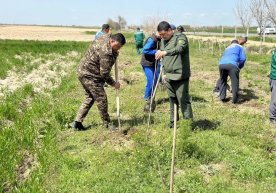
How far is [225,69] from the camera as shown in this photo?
361 inches

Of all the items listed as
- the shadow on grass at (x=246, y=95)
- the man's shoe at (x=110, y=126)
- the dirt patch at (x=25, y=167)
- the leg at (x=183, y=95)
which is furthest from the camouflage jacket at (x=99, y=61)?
the shadow on grass at (x=246, y=95)

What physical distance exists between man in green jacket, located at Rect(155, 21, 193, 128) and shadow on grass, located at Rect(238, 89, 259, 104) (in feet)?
11.1

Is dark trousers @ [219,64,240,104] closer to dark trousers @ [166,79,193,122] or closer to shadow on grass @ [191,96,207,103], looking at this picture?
shadow on grass @ [191,96,207,103]

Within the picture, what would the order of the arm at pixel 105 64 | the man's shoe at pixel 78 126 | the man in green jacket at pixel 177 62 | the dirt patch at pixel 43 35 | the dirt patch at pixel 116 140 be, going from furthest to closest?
the dirt patch at pixel 43 35, the man's shoe at pixel 78 126, the arm at pixel 105 64, the man in green jacket at pixel 177 62, the dirt patch at pixel 116 140

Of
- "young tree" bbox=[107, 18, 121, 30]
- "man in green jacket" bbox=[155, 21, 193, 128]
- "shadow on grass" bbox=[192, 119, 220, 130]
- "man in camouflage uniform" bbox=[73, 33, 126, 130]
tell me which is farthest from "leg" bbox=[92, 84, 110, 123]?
"young tree" bbox=[107, 18, 121, 30]

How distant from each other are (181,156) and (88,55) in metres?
2.69

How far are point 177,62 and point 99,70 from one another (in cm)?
152

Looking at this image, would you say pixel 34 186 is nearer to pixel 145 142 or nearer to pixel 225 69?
pixel 145 142

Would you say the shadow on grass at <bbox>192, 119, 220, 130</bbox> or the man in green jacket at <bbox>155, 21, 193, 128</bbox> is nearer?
the man in green jacket at <bbox>155, 21, 193, 128</bbox>

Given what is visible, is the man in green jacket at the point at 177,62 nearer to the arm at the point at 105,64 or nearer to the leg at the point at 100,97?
the arm at the point at 105,64

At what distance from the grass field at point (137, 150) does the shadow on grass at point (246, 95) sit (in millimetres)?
103

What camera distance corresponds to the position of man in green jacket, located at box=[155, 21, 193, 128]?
635 centimetres

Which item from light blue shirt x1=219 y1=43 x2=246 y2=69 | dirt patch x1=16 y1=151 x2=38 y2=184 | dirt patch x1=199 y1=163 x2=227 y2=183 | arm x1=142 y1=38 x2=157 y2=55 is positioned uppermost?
arm x1=142 y1=38 x2=157 y2=55

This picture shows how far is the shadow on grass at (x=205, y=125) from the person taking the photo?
718 centimetres
